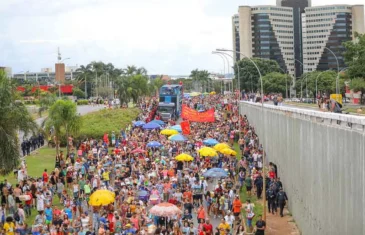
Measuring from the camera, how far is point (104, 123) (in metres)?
50.7

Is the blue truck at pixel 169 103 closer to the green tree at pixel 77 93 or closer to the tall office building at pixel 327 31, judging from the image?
the green tree at pixel 77 93

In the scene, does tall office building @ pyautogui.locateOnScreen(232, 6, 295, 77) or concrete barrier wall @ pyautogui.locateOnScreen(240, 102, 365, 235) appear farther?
tall office building @ pyautogui.locateOnScreen(232, 6, 295, 77)

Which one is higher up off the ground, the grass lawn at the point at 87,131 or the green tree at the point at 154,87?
the green tree at the point at 154,87

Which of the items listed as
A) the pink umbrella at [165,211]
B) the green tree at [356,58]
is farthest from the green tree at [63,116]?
the green tree at [356,58]

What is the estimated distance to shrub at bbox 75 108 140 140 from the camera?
1855 inches

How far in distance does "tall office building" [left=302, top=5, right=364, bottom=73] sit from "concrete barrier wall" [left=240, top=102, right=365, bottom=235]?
6515 inches

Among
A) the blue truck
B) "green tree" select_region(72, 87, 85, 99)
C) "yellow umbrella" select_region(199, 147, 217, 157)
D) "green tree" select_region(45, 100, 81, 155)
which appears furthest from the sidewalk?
"green tree" select_region(72, 87, 85, 99)

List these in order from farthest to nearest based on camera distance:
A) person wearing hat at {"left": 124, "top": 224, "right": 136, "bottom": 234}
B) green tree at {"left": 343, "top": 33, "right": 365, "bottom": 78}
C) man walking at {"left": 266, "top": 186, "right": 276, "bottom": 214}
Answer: green tree at {"left": 343, "top": 33, "right": 365, "bottom": 78} → man walking at {"left": 266, "top": 186, "right": 276, "bottom": 214} → person wearing hat at {"left": 124, "top": 224, "right": 136, "bottom": 234}

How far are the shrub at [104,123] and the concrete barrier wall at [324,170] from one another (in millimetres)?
22858

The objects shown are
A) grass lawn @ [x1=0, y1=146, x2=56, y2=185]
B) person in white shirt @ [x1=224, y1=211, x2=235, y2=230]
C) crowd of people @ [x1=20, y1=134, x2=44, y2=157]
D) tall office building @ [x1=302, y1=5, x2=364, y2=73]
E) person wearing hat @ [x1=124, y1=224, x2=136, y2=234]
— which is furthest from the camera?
tall office building @ [x1=302, y1=5, x2=364, y2=73]

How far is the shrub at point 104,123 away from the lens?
47125 mm

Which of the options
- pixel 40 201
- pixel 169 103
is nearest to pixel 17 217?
pixel 40 201

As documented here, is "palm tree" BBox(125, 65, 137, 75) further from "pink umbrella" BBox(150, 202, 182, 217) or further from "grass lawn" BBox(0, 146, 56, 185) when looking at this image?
"pink umbrella" BBox(150, 202, 182, 217)

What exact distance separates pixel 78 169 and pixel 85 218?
33.4 feet
